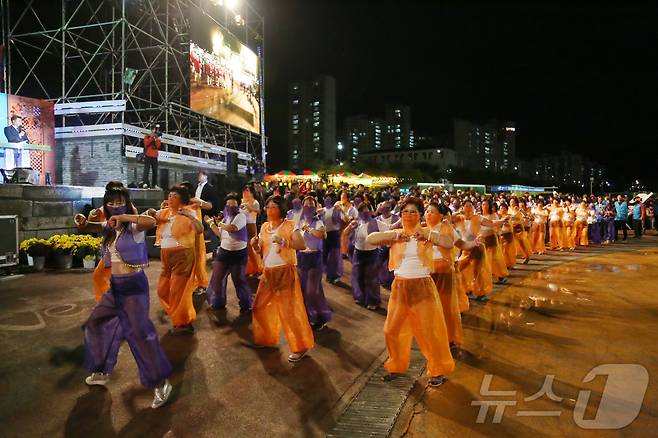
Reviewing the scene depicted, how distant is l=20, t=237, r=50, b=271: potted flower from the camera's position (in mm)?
9109

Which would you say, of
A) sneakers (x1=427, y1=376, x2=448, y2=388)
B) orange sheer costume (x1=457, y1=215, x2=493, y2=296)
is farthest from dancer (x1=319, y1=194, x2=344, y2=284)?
sneakers (x1=427, y1=376, x2=448, y2=388)

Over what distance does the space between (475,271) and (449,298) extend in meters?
2.87

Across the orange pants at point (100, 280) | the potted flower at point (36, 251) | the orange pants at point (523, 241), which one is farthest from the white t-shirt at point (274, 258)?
the orange pants at point (523, 241)

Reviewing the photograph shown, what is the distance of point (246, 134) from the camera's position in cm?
2714

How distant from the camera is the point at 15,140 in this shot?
38.3ft

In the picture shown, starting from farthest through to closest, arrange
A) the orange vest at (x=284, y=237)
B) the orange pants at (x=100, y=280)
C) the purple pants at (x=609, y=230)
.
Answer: the purple pants at (x=609, y=230)
the orange pants at (x=100, y=280)
the orange vest at (x=284, y=237)

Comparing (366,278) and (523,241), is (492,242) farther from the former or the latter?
(523,241)

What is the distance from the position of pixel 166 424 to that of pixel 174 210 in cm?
273

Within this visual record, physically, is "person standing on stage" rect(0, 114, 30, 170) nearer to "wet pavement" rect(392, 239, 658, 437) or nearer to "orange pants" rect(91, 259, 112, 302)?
"orange pants" rect(91, 259, 112, 302)

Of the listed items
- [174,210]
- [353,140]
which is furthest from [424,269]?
Answer: [353,140]

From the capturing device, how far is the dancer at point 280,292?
16.5 feet

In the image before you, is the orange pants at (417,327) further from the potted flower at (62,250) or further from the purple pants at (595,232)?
the purple pants at (595,232)

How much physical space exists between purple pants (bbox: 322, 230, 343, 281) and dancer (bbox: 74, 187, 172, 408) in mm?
5779

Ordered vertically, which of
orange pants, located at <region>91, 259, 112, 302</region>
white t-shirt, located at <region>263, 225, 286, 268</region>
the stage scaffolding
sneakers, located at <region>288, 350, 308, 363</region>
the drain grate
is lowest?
the drain grate
